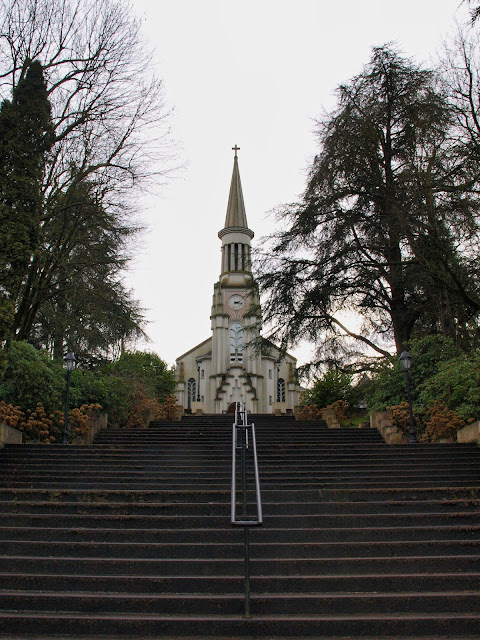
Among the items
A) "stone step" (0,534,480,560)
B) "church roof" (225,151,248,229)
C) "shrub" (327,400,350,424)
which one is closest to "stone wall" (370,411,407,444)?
"shrub" (327,400,350,424)

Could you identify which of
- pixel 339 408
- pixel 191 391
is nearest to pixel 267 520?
pixel 339 408

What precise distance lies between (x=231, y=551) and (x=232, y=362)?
133ft

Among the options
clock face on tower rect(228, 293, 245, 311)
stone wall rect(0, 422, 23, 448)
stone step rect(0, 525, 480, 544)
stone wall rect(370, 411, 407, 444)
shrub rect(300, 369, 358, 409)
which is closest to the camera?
stone step rect(0, 525, 480, 544)

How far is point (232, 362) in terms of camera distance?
47.2 metres

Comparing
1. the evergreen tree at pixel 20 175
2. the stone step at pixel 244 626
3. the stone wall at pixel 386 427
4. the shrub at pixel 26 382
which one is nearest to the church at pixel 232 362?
the stone wall at pixel 386 427

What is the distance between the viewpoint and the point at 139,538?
22.6 feet

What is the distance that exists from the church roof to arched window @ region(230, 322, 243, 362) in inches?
403

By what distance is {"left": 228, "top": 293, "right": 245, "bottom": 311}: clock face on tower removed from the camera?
49281 millimetres

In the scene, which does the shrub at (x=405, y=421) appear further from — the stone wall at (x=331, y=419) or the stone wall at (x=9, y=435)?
the stone wall at (x=9, y=435)

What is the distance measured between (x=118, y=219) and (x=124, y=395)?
5.54 m

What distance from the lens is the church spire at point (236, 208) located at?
52.9m

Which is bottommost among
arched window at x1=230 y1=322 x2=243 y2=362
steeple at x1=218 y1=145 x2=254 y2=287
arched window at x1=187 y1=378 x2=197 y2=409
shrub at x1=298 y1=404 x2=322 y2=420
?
shrub at x1=298 y1=404 x2=322 y2=420

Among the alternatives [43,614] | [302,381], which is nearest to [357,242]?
[302,381]

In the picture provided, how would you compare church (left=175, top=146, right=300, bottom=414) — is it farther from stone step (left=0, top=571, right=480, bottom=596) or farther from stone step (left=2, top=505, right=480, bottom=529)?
stone step (left=0, top=571, right=480, bottom=596)
